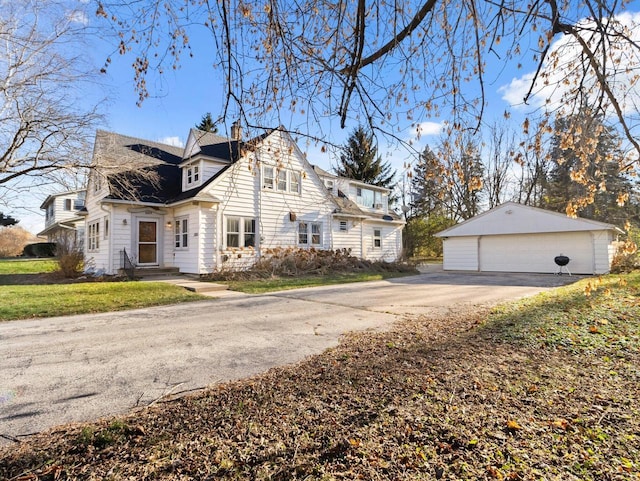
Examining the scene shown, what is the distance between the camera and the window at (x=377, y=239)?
2162 cm

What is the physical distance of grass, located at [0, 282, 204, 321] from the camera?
7324mm

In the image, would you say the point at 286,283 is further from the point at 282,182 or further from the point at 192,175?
the point at 192,175

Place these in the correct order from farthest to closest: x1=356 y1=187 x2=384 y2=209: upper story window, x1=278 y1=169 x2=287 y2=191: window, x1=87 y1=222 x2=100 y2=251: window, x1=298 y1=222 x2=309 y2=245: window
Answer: x1=356 y1=187 x2=384 y2=209: upper story window < x1=298 y1=222 x2=309 y2=245: window < x1=278 y1=169 x2=287 y2=191: window < x1=87 y1=222 x2=100 y2=251: window

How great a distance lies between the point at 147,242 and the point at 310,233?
7.41 m

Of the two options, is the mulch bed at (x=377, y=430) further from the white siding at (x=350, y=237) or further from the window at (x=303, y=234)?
the white siding at (x=350, y=237)

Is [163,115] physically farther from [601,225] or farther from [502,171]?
[502,171]

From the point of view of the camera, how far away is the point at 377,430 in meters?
2.32

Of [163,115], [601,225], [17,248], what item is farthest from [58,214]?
[601,225]

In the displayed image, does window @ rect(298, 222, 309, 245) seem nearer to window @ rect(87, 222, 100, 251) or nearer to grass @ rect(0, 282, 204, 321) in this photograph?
grass @ rect(0, 282, 204, 321)

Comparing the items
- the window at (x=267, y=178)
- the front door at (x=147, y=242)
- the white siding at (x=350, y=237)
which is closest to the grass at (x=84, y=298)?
the front door at (x=147, y=242)

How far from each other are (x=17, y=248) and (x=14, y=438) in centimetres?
4180

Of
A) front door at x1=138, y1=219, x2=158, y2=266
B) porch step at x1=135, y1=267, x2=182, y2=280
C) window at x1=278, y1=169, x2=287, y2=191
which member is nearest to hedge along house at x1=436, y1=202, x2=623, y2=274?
window at x1=278, y1=169, x2=287, y2=191

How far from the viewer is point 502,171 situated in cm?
3161

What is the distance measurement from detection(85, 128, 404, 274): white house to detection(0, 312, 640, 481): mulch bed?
942 centimetres
